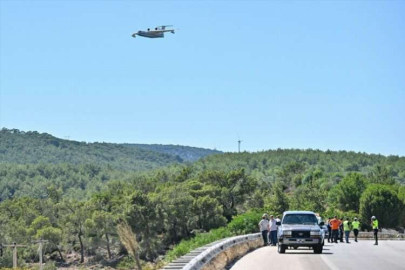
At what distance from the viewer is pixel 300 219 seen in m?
34.2

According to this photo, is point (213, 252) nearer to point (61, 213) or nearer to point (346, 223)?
point (346, 223)

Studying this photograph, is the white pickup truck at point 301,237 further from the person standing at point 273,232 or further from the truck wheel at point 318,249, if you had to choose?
the person standing at point 273,232

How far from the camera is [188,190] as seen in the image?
125 m

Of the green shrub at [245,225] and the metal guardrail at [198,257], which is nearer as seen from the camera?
the metal guardrail at [198,257]

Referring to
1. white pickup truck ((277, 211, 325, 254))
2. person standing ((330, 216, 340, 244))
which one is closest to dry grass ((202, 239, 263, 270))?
white pickup truck ((277, 211, 325, 254))

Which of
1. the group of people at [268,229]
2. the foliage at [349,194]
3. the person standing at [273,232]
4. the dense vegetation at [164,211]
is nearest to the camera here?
the person standing at [273,232]

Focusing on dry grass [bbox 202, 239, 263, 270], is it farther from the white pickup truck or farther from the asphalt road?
the white pickup truck

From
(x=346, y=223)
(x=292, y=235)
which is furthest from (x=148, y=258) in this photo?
(x=292, y=235)

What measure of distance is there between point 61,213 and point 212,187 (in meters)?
26.3

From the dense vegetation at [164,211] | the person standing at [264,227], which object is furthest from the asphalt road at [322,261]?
the dense vegetation at [164,211]

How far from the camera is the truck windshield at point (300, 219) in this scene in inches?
1339

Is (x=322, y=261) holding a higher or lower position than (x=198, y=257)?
lower

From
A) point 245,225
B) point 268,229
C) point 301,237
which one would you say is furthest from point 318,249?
point 245,225

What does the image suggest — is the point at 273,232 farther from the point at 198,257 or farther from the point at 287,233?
the point at 198,257
